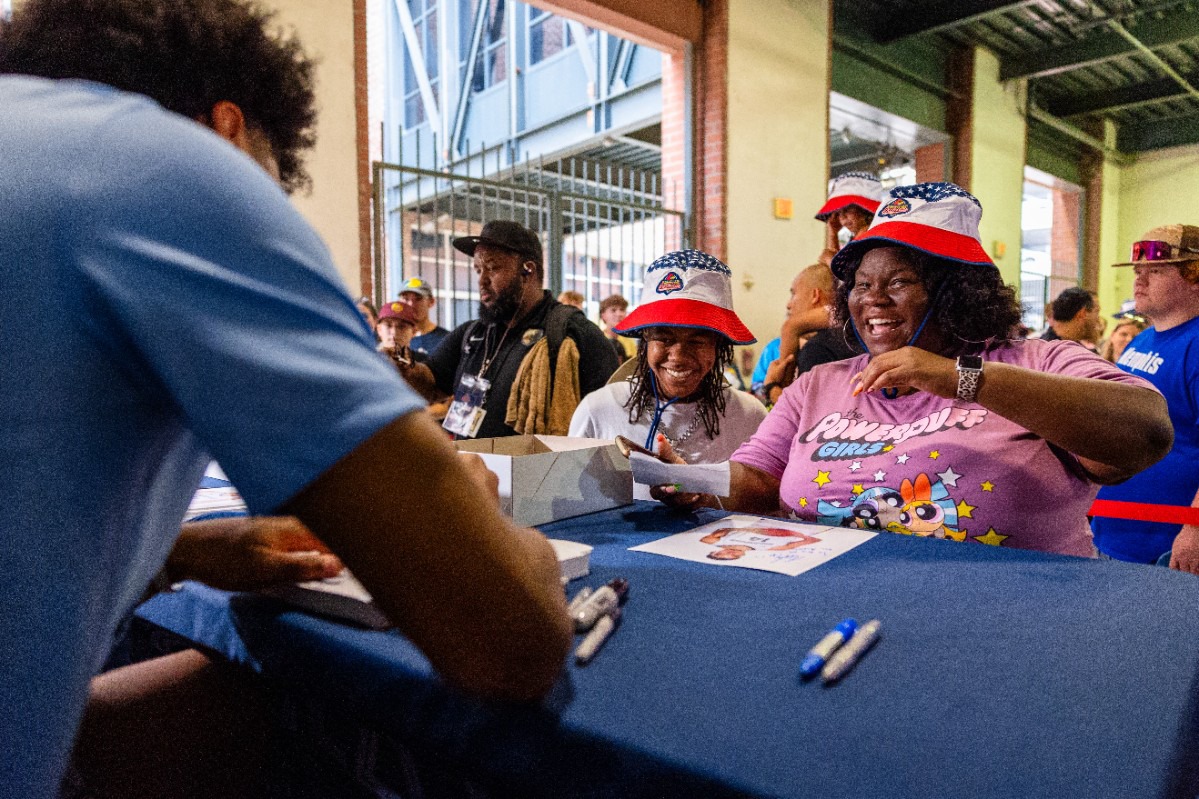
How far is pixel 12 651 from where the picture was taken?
1.91 feet

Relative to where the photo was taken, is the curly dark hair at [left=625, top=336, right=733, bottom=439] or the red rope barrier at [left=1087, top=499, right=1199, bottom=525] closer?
the red rope barrier at [left=1087, top=499, right=1199, bottom=525]

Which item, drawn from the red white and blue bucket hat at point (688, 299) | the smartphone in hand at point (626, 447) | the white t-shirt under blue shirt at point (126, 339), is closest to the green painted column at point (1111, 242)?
the red white and blue bucket hat at point (688, 299)

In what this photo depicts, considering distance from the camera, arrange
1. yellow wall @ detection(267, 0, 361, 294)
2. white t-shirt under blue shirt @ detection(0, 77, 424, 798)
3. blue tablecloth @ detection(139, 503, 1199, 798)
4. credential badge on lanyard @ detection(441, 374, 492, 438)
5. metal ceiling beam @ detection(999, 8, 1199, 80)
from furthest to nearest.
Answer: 1. metal ceiling beam @ detection(999, 8, 1199, 80)
2. yellow wall @ detection(267, 0, 361, 294)
3. credential badge on lanyard @ detection(441, 374, 492, 438)
4. blue tablecloth @ detection(139, 503, 1199, 798)
5. white t-shirt under blue shirt @ detection(0, 77, 424, 798)

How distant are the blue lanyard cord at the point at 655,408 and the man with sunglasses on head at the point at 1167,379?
4.74 feet

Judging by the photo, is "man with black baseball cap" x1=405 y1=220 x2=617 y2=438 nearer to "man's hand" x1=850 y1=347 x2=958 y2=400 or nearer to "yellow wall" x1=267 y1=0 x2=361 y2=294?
"yellow wall" x1=267 y1=0 x2=361 y2=294

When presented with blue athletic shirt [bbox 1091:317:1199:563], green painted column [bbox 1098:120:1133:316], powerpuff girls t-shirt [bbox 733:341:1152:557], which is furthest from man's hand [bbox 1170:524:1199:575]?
green painted column [bbox 1098:120:1133:316]

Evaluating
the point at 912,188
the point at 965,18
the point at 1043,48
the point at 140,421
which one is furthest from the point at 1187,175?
the point at 140,421

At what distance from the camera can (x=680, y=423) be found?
246 cm

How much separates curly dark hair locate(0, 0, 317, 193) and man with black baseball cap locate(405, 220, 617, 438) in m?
2.35

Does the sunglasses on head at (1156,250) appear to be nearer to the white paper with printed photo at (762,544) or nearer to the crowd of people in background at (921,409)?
the crowd of people in background at (921,409)

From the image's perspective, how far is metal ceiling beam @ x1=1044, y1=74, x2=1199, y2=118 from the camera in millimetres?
10430

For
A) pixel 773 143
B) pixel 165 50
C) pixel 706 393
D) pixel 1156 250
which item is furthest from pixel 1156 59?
pixel 165 50

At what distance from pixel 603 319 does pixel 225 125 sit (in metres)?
6.42

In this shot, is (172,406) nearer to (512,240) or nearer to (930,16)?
(512,240)
